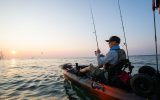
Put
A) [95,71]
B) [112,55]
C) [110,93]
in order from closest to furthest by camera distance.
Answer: [110,93]
[112,55]
[95,71]

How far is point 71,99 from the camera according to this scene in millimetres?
9117

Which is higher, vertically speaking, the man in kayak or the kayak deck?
the man in kayak

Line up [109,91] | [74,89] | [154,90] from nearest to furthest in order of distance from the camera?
[154,90], [109,91], [74,89]

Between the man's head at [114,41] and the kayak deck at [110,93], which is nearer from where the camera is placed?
the kayak deck at [110,93]

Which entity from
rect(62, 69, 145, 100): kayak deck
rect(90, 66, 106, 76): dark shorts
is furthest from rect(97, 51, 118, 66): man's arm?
rect(90, 66, 106, 76): dark shorts

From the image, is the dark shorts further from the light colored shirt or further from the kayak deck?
the light colored shirt

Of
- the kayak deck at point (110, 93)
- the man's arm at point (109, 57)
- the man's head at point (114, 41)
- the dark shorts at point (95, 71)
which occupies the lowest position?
the kayak deck at point (110, 93)

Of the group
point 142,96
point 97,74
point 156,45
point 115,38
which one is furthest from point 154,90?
point 97,74

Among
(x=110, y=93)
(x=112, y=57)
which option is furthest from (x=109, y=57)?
(x=110, y=93)

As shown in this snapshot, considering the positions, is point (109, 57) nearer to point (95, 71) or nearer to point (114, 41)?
point (114, 41)

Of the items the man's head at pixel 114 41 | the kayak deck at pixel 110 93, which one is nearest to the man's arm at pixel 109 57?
the man's head at pixel 114 41

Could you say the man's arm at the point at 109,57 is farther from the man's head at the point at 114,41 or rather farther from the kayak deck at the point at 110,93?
the kayak deck at the point at 110,93

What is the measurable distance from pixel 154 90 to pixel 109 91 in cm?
159

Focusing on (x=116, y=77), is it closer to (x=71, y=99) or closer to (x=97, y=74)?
(x=97, y=74)
